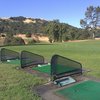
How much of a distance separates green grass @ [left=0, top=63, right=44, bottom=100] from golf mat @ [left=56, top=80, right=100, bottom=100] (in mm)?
899

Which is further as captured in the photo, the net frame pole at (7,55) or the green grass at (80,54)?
the net frame pole at (7,55)

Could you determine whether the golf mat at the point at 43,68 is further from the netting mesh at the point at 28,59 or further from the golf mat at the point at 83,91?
the golf mat at the point at 83,91

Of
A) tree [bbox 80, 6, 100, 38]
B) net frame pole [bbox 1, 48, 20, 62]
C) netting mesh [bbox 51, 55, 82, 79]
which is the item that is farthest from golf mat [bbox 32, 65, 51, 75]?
tree [bbox 80, 6, 100, 38]

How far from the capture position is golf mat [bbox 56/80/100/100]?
23.4 ft

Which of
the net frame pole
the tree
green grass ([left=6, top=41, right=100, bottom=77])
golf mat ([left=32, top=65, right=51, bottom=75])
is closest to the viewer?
golf mat ([left=32, top=65, right=51, bottom=75])

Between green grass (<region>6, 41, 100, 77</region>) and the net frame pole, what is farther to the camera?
the net frame pole

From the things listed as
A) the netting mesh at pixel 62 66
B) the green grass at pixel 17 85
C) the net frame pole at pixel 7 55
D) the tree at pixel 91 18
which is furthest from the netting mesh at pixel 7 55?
the tree at pixel 91 18

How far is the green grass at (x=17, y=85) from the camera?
7.17 m

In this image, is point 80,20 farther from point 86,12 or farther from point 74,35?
point 74,35

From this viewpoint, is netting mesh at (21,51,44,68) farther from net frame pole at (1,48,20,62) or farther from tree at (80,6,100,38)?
tree at (80,6,100,38)

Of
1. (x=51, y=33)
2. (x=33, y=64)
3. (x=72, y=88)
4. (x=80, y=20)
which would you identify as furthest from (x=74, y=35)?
(x=72, y=88)

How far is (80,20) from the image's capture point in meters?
90.6

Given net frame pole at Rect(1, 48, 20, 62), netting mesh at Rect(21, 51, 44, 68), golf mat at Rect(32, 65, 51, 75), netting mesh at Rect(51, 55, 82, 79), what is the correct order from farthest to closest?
net frame pole at Rect(1, 48, 20, 62), netting mesh at Rect(21, 51, 44, 68), golf mat at Rect(32, 65, 51, 75), netting mesh at Rect(51, 55, 82, 79)

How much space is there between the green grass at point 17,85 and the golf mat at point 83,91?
899 mm
